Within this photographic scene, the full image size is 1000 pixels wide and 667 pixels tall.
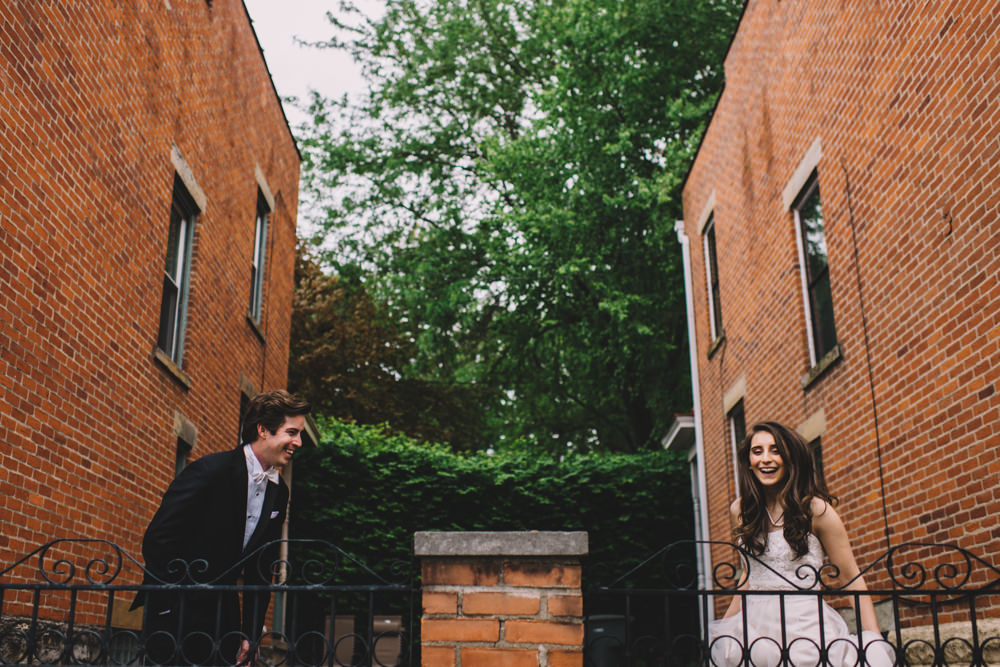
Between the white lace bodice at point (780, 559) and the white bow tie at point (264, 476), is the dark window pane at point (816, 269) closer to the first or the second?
the white lace bodice at point (780, 559)

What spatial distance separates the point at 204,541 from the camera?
411 cm

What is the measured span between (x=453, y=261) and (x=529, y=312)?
9.23 ft

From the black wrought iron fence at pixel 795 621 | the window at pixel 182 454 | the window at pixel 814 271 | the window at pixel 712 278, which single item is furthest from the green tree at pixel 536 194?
the black wrought iron fence at pixel 795 621

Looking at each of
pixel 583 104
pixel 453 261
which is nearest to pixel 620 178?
pixel 583 104

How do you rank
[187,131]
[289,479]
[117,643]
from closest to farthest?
1. [117,643]
2. [187,131]
3. [289,479]

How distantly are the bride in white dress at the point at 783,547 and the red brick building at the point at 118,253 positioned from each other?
184 inches

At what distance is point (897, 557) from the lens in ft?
23.8

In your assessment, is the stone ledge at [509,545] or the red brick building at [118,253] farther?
the red brick building at [118,253]

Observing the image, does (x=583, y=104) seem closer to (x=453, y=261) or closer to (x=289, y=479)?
(x=453, y=261)

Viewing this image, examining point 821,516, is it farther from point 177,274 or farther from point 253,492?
point 177,274

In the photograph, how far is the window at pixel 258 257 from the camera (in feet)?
44.7

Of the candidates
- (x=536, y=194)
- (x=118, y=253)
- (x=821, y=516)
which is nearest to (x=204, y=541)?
(x=821, y=516)

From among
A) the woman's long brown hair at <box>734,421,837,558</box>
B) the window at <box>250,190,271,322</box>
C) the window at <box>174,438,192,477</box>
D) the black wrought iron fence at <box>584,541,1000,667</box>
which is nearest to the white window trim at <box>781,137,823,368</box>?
the black wrought iron fence at <box>584,541,1000,667</box>

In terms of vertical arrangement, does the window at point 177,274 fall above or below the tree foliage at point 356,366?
below
